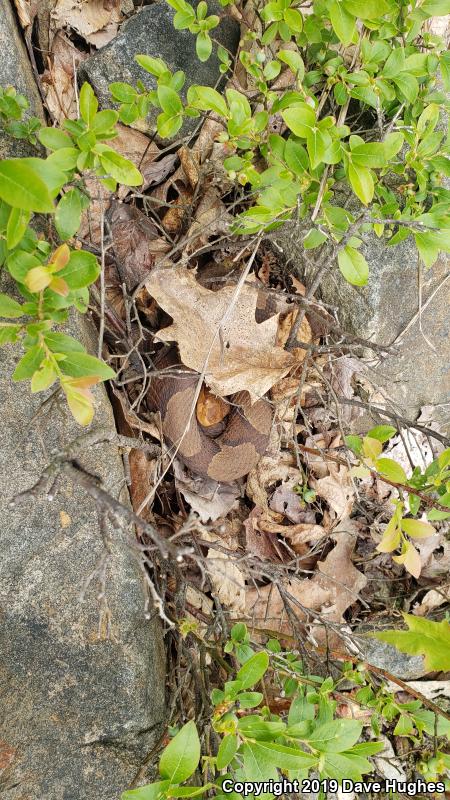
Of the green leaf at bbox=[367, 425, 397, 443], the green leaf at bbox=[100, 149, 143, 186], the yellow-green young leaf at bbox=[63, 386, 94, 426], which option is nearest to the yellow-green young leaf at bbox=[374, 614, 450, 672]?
the green leaf at bbox=[367, 425, 397, 443]

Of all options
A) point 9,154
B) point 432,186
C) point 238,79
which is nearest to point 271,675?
point 432,186

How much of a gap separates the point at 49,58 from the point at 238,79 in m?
0.77

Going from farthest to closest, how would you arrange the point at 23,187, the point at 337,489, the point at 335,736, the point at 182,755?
1. the point at 337,489
2. the point at 335,736
3. the point at 182,755
4. the point at 23,187

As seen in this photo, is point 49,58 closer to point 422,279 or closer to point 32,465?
point 32,465

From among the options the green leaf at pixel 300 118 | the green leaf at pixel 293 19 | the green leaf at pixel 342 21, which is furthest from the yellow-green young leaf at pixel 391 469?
the green leaf at pixel 293 19

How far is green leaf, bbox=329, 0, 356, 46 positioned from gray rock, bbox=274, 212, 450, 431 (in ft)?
2.46

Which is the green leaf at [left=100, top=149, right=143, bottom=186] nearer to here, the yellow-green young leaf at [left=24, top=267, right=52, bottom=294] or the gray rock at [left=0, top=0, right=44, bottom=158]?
the yellow-green young leaf at [left=24, top=267, right=52, bottom=294]

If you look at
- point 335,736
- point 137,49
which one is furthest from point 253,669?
point 137,49

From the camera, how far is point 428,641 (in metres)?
1.45

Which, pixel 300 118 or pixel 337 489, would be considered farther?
pixel 337 489

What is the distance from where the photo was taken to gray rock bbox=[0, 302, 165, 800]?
85.6 inches

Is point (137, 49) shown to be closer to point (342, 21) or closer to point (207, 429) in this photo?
point (342, 21)

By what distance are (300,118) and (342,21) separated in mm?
291

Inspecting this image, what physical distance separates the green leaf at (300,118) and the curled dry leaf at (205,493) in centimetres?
141
